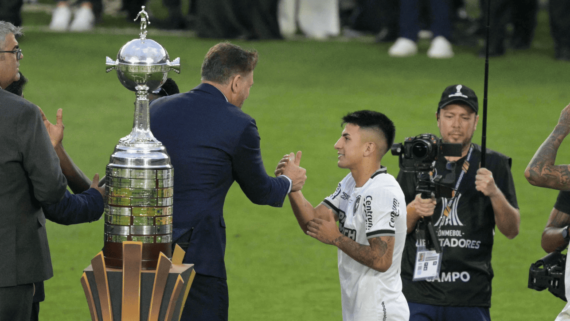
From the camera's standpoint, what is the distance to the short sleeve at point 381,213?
4238 mm

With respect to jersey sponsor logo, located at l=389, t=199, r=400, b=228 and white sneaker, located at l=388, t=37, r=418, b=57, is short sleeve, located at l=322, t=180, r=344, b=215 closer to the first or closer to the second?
jersey sponsor logo, located at l=389, t=199, r=400, b=228

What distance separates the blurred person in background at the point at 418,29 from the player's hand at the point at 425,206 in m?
9.12

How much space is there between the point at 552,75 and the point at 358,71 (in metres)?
2.86

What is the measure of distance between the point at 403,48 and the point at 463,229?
9.33m

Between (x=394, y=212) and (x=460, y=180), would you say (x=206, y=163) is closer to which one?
(x=394, y=212)

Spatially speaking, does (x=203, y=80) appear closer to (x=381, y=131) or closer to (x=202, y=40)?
(x=381, y=131)

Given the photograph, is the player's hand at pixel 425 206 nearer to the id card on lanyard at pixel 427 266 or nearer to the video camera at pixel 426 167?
the video camera at pixel 426 167

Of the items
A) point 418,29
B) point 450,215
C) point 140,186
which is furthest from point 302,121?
point 140,186

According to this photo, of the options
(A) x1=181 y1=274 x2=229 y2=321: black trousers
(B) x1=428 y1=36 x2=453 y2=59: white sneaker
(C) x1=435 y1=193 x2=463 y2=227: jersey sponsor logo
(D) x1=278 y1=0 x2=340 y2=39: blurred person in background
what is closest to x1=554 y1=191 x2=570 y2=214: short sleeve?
(C) x1=435 y1=193 x2=463 y2=227: jersey sponsor logo

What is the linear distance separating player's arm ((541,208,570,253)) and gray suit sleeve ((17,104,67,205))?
256 centimetres

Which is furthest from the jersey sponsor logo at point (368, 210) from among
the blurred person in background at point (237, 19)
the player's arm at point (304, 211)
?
the blurred person in background at point (237, 19)

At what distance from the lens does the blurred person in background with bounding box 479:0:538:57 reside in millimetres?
13281

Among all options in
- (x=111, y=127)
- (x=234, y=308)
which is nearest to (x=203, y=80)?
(x=234, y=308)

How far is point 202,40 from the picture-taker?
1491 centimetres
